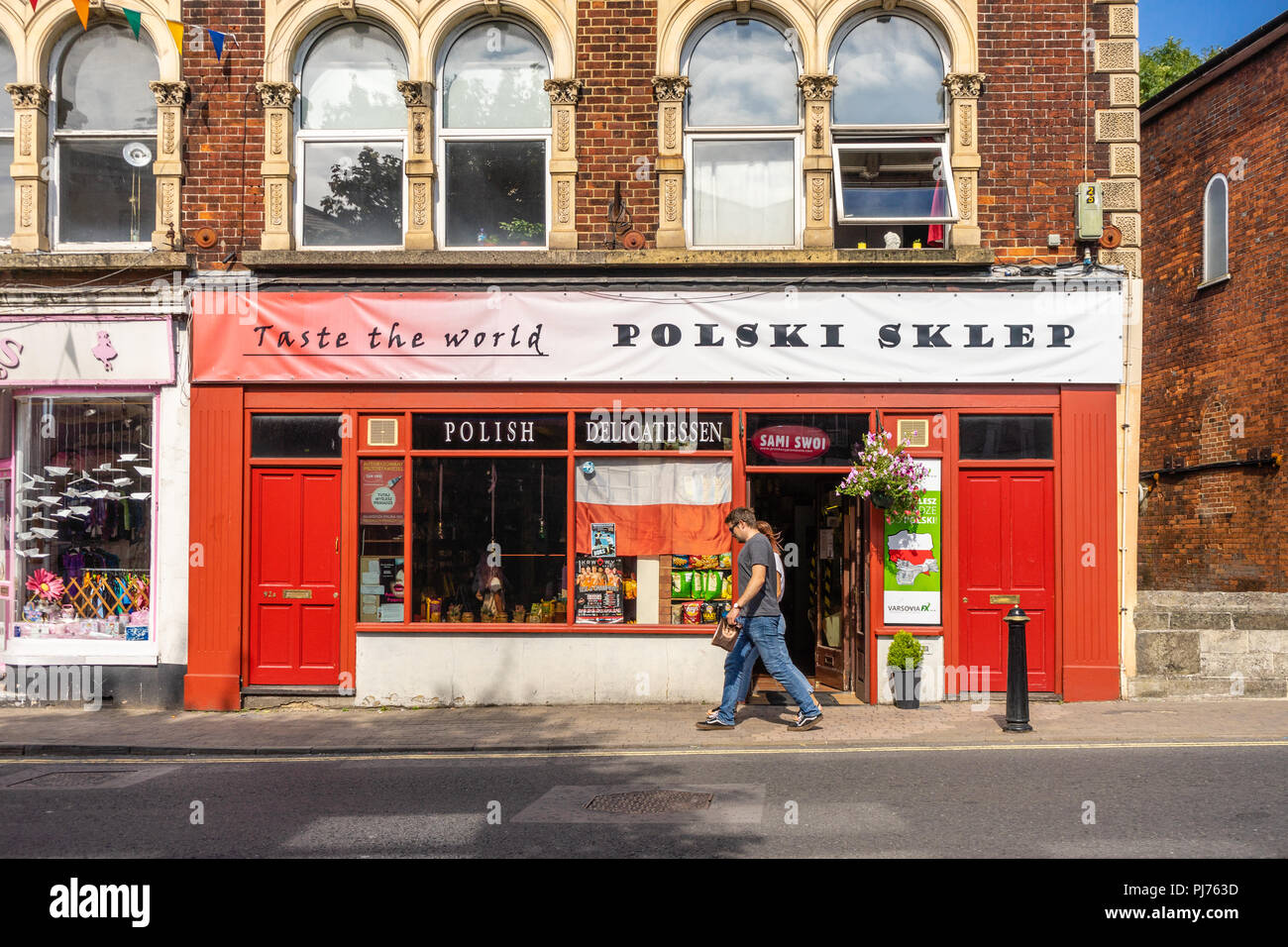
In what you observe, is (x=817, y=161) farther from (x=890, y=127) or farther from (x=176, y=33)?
(x=176, y=33)

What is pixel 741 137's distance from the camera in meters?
12.5

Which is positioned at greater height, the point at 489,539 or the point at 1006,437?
the point at 1006,437

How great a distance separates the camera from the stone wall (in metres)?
11.5

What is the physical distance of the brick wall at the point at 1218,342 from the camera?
1650cm

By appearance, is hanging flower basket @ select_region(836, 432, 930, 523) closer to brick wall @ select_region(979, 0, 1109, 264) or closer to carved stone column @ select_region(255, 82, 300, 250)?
brick wall @ select_region(979, 0, 1109, 264)

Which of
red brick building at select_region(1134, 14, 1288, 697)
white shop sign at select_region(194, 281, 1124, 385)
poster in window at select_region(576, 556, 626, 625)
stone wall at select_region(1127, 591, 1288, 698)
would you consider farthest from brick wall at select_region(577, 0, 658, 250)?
red brick building at select_region(1134, 14, 1288, 697)

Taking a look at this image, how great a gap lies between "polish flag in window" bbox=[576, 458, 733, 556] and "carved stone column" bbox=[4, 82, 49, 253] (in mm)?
6631

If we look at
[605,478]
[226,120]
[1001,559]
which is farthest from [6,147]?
[1001,559]

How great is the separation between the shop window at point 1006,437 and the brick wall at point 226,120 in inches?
316

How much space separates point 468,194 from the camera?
12641 millimetres

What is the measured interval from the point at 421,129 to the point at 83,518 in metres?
5.71

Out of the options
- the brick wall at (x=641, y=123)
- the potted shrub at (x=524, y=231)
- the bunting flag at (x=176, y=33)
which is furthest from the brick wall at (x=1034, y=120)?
the bunting flag at (x=176, y=33)

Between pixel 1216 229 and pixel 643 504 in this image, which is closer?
pixel 643 504

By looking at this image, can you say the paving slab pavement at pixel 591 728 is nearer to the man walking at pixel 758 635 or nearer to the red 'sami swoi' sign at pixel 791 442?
the man walking at pixel 758 635
